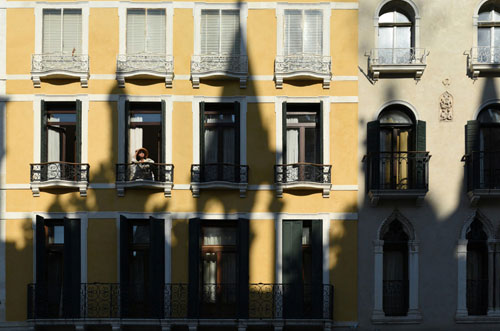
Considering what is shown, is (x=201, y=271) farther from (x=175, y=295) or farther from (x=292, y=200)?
(x=292, y=200)

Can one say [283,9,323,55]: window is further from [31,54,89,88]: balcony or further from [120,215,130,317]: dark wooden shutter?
[120,215,130,317]: dark wooden shutter

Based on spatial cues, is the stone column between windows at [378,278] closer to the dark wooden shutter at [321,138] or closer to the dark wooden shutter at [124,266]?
the dark wooden shutter at [321,138]

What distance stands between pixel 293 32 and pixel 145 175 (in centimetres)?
656

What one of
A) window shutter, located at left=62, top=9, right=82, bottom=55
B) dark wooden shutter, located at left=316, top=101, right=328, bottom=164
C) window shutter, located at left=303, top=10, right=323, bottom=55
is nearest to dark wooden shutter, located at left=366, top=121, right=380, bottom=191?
dark wooden shutter, located at left=316, top=101, right=328, bottom=164

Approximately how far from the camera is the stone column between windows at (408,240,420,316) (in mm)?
19953

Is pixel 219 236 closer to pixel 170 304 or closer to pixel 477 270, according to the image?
pixel 170 304

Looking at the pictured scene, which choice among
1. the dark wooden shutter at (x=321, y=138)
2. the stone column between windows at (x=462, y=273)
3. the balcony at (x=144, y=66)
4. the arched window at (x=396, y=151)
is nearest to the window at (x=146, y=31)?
the balcony at (x=144, y=66)

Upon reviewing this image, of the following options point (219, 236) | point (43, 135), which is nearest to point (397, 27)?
point (219, 236)

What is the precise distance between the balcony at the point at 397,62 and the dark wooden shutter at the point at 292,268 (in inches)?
214

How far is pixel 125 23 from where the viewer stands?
20.6 m

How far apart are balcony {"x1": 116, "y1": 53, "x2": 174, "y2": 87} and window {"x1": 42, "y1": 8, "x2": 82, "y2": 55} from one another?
1.55 meters

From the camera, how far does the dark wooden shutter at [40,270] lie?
19672 millimetres

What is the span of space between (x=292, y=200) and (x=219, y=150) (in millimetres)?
2847

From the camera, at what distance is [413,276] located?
20.1 m
